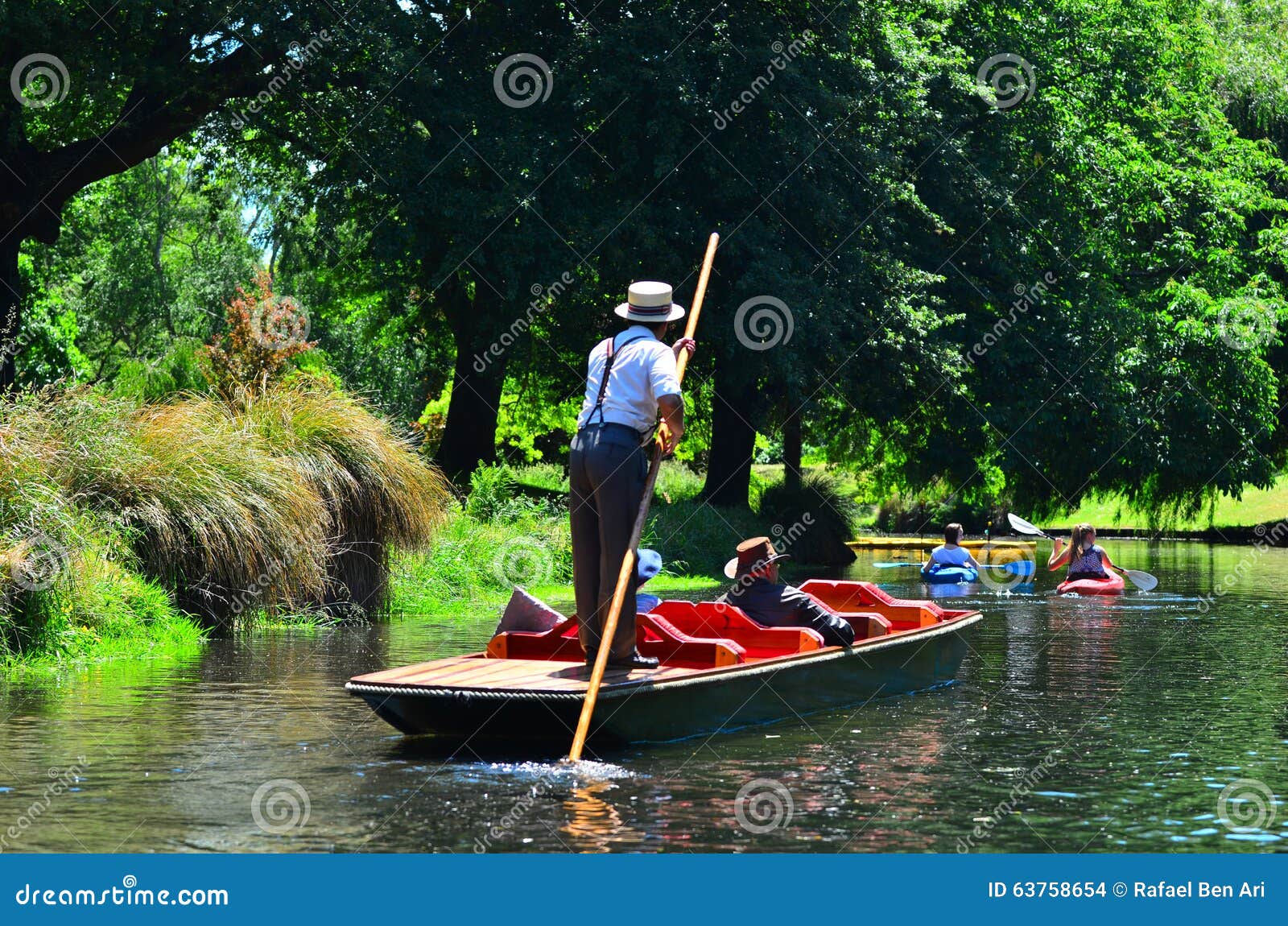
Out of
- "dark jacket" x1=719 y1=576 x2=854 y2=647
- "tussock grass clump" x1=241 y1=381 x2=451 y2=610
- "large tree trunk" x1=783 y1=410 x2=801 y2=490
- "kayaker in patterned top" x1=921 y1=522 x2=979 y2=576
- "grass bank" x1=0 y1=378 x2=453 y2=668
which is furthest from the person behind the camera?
"large tree trunk" x1=783 y1=410 x2=801 y2=490

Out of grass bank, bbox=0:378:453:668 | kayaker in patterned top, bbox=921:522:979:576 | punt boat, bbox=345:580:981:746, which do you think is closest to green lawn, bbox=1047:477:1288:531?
kayaker in patterned top, bbox=921:522:979:576

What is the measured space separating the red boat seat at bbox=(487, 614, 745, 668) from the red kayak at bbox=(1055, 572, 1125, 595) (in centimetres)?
1280

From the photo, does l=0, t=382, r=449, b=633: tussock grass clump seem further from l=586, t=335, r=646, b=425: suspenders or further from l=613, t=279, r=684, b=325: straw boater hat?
l=613, t=279, r=684, b=325: straw boater hat

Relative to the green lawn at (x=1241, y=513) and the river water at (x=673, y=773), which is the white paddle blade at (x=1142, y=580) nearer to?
the river water at (x=673, y=773)

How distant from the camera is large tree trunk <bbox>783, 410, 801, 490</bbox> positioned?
3147cm

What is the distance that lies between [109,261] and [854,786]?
47.2 m

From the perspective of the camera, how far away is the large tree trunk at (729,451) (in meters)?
29.6

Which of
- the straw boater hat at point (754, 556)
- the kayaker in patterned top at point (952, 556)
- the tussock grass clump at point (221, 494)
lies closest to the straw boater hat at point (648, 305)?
the straw boater hat at point (754, 556)

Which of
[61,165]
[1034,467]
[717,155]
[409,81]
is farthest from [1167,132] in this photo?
[61,165]

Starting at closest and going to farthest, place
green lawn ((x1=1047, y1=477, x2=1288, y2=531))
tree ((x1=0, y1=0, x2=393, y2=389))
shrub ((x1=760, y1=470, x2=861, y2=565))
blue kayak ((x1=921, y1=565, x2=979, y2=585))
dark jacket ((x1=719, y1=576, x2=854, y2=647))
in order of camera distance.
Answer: dark jacket ((x1=719, y1=576, x2=854, y2=647)) → tree ((x1=0, y1=0, x2=393, y2=389)) → blue kayak ((x1=921, y1=565, x2=979, y2=585)) → shrub ((x1=760, y1=470, x2=861, y2=565)) → green lawn ((x1=1047, y1=477, x2=1288, y2=531))

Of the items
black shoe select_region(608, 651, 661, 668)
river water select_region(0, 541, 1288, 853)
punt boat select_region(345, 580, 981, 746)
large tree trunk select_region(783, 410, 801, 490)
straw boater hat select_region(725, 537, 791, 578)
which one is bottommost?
river water select_region(0, 541, 1288, 853)

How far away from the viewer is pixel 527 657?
10430 millimetres

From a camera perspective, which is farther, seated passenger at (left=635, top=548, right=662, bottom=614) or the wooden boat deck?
seated passenger at (left=635, top=548, right=662, bottom=614)

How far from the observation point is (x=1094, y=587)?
2175 centimetres
